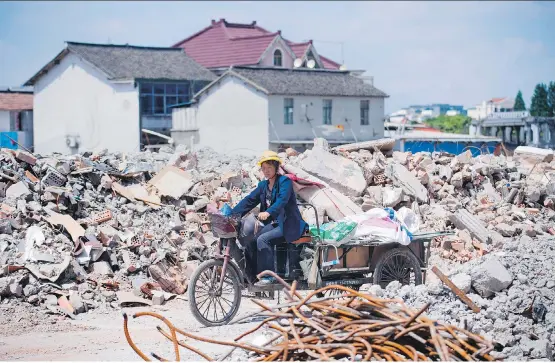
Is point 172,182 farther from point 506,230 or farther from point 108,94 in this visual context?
point 108,94

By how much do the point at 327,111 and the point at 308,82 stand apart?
1.72m

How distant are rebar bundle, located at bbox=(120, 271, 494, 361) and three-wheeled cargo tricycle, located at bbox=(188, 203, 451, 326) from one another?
8.24 feet

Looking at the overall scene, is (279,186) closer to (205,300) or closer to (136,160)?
(205,300)

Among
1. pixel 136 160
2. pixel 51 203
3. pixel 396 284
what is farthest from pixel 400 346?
pixel 136 160

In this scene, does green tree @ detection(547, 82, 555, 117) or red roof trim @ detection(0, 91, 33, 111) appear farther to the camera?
green tree @ detection(547, 82, 555, 117)

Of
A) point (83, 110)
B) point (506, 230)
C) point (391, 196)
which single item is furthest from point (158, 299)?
point (83, 110)

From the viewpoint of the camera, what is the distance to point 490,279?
8.62 m

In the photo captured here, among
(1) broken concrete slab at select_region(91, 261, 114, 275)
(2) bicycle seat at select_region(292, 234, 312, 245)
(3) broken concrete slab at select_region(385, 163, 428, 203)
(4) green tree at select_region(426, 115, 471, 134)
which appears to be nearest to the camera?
(2) bicycle seat at select_region(292, 234, 312, 245)

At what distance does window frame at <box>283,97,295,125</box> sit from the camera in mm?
39281

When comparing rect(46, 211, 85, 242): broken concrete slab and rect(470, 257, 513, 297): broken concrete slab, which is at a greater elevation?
rect(46, 211, 85, 242): broken concrete slab

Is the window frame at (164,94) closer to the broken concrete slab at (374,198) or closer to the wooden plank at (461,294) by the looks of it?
the broken concrete slab at (374,198)

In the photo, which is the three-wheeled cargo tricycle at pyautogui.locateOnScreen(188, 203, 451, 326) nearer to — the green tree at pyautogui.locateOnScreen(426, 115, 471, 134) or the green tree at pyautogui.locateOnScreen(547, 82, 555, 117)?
the green tree at pyautogui.locateOnScreen(547, 82, 555, 117)

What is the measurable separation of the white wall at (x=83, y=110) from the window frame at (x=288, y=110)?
7573 mm

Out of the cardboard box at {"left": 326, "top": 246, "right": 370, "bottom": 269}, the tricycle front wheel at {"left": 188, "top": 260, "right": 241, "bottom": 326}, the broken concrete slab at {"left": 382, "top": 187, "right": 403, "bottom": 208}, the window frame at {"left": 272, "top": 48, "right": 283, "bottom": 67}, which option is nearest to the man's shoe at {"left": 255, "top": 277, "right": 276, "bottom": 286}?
the tricycle front wheel at {"left": 188, "top": 260, "right": 241, "bottom": 326}
